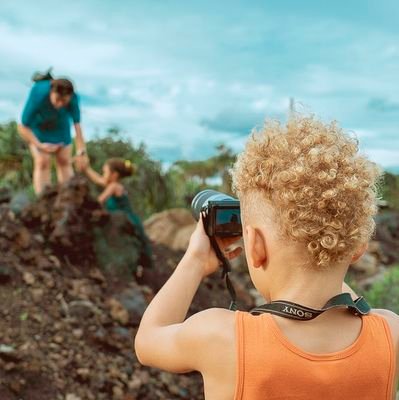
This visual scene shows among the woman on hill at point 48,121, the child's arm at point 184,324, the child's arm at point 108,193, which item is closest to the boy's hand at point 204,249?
the child's arm at point 184,324

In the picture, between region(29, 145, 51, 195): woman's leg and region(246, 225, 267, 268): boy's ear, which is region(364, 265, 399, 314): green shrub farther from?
region(246, 225, 267, 268): boy's ear

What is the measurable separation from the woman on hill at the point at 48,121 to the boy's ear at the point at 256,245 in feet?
18.8

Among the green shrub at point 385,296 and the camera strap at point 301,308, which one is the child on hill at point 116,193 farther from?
the camera strap at point 301,308

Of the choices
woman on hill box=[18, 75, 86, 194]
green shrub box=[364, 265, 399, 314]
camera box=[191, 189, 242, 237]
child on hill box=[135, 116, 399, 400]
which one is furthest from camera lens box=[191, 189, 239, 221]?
green shrub box=[364, 265, 399, 314]

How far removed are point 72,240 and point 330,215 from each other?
15.0 ft

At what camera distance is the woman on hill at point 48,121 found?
7117 millimetres

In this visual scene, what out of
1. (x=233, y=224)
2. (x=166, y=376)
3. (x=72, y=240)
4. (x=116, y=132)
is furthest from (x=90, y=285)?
(x=116, y=132)

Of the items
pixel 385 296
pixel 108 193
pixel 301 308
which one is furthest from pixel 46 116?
pixel 301 308

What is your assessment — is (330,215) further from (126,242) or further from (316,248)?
(126,242)

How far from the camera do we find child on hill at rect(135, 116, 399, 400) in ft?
4.82

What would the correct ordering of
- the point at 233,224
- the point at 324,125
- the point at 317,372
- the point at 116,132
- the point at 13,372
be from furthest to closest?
1. the point at 116,132
2. the point at 13,372
3. the point at 233,224
4. the point at 324,125
5. the point at 317,372

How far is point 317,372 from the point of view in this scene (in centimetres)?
146

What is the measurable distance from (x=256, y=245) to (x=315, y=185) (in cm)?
18

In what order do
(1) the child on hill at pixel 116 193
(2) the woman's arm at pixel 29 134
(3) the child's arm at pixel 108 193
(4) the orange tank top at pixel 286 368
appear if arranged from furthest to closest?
1. (3) the child's arm at pixel 108 193
2. (2) the woman's arm at pixel 29 134
3. (1) the child on hill at pixel 116 193
4. (4) the orange tank top at pixel 286 368
